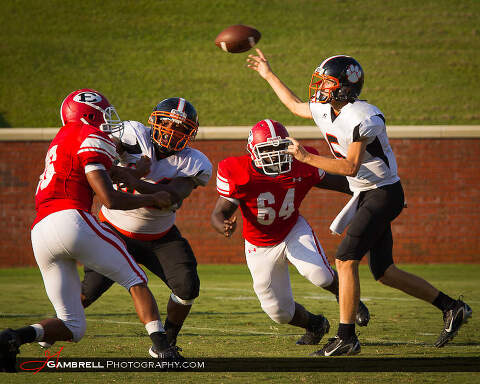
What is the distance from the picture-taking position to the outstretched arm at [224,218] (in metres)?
4.73

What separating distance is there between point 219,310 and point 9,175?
6461 millimetres

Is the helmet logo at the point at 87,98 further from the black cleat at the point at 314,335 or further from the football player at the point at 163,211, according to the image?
the black cleat at the point at 314,335

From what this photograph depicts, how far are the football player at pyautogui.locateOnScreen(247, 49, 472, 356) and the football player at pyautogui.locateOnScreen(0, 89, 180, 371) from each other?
128 cm

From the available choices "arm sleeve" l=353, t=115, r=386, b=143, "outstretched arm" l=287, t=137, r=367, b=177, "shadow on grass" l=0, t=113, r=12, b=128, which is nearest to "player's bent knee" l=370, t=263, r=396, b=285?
"outstretched arm" l=287, t=137, r=367, b=177

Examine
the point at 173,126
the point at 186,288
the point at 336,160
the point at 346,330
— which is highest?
the point at 173,126

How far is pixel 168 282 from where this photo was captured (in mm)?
5055

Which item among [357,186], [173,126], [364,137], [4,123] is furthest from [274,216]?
[4,123]

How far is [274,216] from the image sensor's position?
5.19 metres

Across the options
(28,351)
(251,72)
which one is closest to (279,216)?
(28,351)

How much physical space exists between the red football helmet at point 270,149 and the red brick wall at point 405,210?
7.22m

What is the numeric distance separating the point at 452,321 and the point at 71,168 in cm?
288

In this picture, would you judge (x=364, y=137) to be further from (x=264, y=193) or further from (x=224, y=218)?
(x=224, y=218)

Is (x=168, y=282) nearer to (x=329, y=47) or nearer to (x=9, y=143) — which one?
(x=9, y=143)

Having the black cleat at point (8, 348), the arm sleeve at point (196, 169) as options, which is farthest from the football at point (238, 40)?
the black cleat at point (8, 348)
